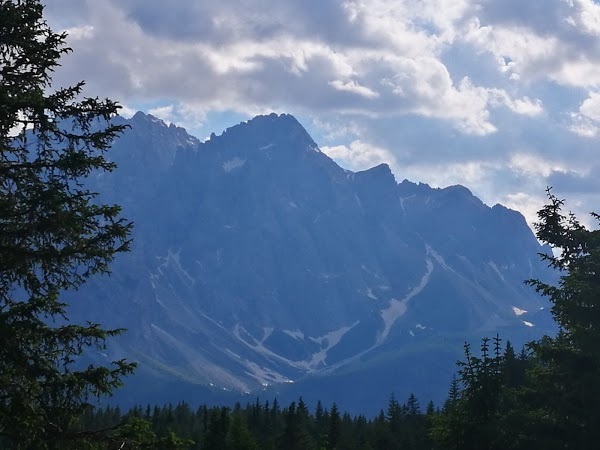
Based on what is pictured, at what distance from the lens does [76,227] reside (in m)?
15.4

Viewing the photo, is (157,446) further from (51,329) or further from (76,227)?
(76,227)

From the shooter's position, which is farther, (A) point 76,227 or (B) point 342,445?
(B) point 342,445

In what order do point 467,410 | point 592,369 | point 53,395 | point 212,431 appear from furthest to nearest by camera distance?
point 212,431
point 467,410
point 592,369
point 53,395

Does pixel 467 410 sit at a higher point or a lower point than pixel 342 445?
lower

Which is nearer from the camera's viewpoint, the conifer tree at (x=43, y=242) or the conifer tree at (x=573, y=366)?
the conifer tree at (x=43, y=242)

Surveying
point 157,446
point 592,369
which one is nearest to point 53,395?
point 157,446

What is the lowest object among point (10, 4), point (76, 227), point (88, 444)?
point (88, 444)

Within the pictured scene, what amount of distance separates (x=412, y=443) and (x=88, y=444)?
7867 centimetres

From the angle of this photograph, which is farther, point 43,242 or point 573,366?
point 573,366

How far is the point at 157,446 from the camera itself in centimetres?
1586

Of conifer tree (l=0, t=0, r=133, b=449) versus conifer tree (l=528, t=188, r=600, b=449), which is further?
conifer tree (l=528, t=188, r=600, b=449)

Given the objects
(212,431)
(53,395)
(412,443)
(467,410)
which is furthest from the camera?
(412,443)

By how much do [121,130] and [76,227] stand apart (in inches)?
80.3

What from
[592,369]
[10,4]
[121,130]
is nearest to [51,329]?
[121,130]
